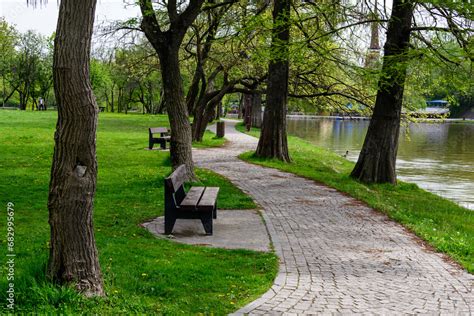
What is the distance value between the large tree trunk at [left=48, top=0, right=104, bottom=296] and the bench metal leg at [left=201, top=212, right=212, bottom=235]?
A: 3.27 metres

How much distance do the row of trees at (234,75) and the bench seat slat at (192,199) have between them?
10.3 feet

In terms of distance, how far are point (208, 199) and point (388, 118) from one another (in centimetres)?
808

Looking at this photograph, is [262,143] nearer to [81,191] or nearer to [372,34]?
[372,34]

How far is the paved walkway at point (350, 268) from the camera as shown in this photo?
217 inches

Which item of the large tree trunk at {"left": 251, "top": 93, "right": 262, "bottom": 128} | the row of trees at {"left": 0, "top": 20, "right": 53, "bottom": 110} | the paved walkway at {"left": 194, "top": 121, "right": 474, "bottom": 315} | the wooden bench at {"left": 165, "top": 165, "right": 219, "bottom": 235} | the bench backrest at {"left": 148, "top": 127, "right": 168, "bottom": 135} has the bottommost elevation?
the paved walkway at {"left": 194, "top": 121, "right": 474, "bottom": 315}

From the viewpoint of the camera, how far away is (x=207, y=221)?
8.30 m

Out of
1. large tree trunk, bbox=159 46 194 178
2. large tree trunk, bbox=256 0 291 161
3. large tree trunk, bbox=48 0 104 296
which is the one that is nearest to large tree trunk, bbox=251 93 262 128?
large tree trunk, bbox=256 0 291 161

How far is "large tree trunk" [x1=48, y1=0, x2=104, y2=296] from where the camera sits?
4.82m

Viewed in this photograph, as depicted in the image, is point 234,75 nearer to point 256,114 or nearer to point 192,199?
point 192,199

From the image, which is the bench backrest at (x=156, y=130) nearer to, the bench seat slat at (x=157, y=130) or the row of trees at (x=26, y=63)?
the bench seat slat at (x=157, y=130)

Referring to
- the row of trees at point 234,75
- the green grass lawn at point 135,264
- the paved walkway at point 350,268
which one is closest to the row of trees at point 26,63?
the row of trees at point 234,75

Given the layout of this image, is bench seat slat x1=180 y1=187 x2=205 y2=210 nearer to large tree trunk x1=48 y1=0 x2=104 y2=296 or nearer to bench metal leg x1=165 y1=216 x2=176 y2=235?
bench metal leg x1=165 y1=216 x2=176 y2=235

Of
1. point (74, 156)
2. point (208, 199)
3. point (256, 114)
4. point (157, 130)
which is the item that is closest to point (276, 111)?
point (157, 130)

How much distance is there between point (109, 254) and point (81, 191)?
2.02m
